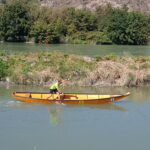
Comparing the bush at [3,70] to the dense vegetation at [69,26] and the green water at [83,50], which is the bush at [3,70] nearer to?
the green water at [83,50]

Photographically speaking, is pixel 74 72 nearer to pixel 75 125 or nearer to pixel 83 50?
pixel 75 125

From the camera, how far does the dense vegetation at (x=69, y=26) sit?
208ft

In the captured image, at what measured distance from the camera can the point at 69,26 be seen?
6812 cm

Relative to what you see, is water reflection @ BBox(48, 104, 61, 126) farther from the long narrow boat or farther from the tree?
the tree

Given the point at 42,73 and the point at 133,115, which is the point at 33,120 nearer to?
the point at 133,115

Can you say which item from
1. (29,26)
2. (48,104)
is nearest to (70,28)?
(29,26)

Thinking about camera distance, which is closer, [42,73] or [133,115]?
[133,115]

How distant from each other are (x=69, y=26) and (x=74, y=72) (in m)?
45.9

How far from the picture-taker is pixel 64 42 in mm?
63719

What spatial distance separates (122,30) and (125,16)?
3.82m

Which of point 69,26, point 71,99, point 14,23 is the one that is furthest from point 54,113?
point 69,26

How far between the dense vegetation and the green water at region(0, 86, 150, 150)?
44.1m

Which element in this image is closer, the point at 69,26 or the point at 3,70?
the point at 3,70

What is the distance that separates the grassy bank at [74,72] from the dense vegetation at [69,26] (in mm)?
36978
